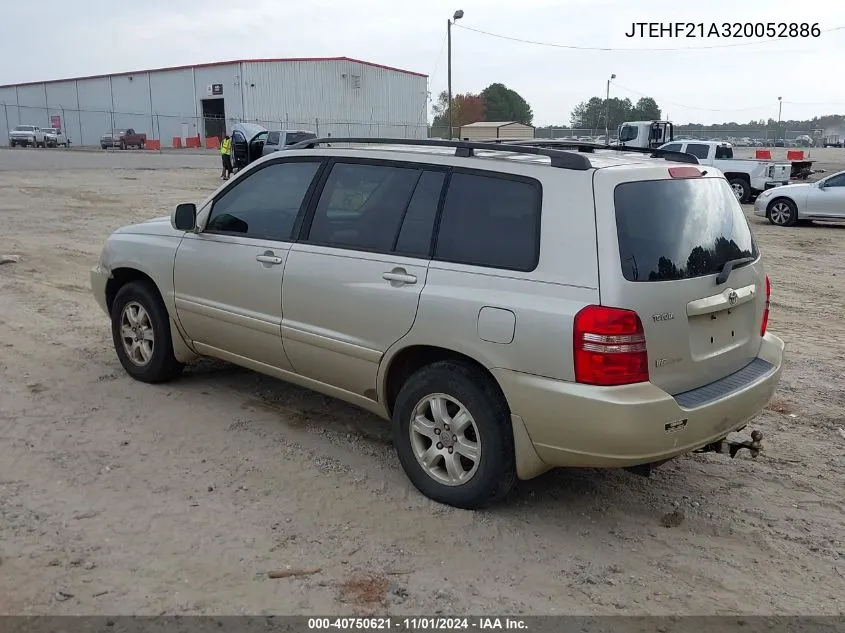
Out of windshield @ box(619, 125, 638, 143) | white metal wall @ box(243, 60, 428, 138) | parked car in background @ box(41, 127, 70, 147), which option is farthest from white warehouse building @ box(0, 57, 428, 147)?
windshield @ box(619, 125, 638, 143)

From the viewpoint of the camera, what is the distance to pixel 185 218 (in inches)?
210

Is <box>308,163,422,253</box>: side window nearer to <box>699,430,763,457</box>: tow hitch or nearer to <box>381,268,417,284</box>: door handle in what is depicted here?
<box>381,268,417,284</box>: door handle

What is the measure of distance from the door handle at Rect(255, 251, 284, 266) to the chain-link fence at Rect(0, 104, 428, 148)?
52411 mm

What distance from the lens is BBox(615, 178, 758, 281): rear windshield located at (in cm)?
362

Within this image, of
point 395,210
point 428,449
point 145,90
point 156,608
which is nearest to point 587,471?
point 428,449

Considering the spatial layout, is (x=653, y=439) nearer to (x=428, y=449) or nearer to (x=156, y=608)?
(x=428, y=449)

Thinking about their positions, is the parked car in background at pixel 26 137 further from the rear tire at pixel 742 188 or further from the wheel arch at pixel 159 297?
the wheel arch at pixel 159 297

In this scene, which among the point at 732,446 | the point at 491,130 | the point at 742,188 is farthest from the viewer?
the point at 491,130

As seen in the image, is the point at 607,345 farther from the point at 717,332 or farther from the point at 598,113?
the point at 598,113

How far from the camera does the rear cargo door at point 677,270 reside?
11.7 feet

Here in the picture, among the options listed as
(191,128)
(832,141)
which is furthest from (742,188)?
(832,141)

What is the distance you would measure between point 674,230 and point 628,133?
26.1m

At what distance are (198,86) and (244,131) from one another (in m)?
33.8

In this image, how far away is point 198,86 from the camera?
59.3 meters
